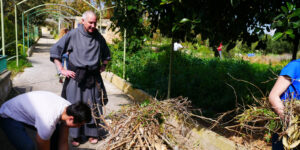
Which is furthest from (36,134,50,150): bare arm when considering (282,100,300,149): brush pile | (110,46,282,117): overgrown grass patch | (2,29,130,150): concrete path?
(2,29,130,150): concrete path

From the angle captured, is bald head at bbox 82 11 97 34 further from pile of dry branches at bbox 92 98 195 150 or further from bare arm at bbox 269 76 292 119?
bare arm at bbox 269 76 292 119

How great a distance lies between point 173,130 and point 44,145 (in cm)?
141

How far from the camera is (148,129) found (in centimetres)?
170

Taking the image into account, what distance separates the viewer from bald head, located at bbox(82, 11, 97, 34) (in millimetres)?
3400

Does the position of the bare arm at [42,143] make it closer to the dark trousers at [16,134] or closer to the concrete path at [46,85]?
the dark trousers at [16,134]

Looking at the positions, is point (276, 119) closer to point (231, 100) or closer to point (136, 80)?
Answer: point (231, 100)

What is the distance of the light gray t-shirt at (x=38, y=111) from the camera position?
2.44 metres

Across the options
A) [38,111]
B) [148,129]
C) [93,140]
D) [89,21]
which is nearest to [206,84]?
[93,140]

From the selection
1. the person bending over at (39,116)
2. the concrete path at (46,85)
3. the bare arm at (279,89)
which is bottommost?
the concrete path at (46,85)

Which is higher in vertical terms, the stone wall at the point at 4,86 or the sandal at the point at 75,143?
the stone wall at the point at 4,86

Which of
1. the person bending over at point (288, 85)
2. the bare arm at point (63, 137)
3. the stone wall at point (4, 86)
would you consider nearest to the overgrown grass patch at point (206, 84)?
the bare arm at point (63, 137)

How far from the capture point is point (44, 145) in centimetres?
250

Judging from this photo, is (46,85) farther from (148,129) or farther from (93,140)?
(148,129)

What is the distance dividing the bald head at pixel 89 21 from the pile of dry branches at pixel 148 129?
1846 mm
